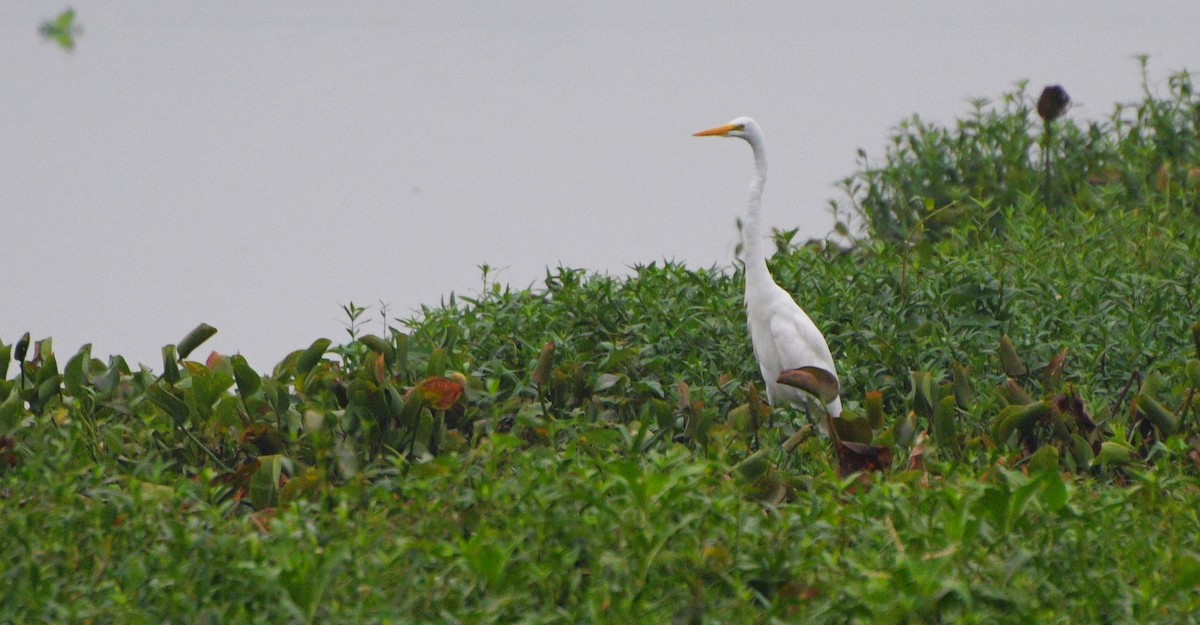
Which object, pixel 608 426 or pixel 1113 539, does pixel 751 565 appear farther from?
pixel 608 426

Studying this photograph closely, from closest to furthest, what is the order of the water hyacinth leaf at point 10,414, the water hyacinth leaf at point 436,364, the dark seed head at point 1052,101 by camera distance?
A: the water hyacinth leaf at point 10,414, the water hyacinth leaf at point 436,364, the dark seed head at point 1052,101

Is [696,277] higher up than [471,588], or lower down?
higher up

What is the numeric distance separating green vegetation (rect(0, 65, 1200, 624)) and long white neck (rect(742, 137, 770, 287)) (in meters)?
0.25

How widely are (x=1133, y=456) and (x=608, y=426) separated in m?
1.47

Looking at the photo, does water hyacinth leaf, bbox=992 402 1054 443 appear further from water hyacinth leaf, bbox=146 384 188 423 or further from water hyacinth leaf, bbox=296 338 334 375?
water hyacinth leaf, bbox=146 384 188 423

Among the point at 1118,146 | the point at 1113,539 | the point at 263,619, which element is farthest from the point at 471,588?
the point at 1118,146

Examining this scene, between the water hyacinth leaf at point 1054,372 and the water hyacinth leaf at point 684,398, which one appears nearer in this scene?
the water hyacinth leaf at point 684,398

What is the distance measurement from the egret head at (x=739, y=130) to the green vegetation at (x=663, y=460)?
A: 0.61 m

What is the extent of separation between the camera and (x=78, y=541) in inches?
120

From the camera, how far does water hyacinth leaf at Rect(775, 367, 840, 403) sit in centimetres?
371

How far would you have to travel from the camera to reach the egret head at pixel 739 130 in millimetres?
5906

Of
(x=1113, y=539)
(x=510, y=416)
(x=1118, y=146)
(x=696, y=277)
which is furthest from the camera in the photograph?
(x=1118, y=146)

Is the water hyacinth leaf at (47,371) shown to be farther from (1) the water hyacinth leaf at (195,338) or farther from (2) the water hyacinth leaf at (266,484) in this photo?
(2) the water hyacinth leaf at (266,484)

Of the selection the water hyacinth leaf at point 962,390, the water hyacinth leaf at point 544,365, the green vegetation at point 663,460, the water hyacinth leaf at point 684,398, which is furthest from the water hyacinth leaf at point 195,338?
the water hyacinth leaf at point 962,390
